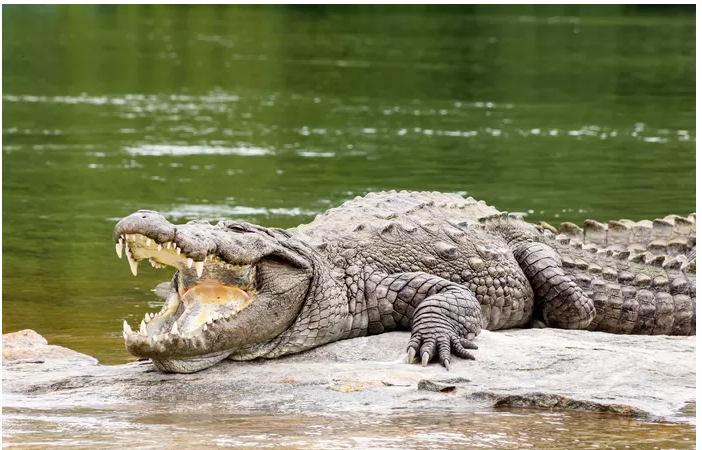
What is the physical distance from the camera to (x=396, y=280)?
7781 mm

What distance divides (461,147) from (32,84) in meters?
10.9

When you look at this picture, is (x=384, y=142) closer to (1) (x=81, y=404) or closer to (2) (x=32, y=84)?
(2) (x=32, y=84)

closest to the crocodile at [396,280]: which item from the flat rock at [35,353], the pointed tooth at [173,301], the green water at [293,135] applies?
the pointed tooth at [173,301]

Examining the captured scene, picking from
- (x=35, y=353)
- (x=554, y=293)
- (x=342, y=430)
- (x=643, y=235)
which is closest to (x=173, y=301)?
(x=35, y=353)

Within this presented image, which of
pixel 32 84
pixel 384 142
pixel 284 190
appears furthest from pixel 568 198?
pixel 32 84

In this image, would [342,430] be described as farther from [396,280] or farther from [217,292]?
[396,280]

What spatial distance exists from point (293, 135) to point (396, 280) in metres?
11.8

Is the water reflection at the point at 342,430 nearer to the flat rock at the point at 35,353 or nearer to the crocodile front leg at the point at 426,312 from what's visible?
the crocodile front leg at the point at 426,312

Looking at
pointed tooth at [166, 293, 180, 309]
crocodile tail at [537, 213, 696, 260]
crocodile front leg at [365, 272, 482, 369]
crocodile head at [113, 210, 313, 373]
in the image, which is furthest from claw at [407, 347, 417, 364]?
crocodile tail at [537, 213, 696, 260]

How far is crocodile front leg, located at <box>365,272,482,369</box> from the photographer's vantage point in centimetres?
720

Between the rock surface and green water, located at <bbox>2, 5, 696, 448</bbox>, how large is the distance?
109 cm

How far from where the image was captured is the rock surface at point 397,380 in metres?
6.54

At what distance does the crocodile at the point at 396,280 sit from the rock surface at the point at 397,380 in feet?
0.47

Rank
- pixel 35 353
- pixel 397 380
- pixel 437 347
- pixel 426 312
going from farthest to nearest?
pixel 35 353 < pixel 426 312 < pixel 437 347 < pixel 397 380
